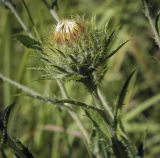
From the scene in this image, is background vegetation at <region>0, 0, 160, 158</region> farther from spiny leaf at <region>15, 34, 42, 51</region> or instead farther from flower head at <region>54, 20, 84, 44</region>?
flower head at <region>54, 20, 84, 44</region>

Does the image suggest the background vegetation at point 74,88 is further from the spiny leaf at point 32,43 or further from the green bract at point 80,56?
the green bract at point 80,56

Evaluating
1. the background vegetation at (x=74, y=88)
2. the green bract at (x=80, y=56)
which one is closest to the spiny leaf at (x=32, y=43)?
the green bract at (x=80, y=56)

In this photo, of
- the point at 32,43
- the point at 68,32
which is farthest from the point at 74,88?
the point at 68,32

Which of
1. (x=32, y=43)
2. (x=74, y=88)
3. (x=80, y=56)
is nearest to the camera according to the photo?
(x=80, y=56)

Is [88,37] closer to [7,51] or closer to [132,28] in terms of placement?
[7,51]

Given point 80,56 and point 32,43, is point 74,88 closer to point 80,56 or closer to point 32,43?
point 32,43
